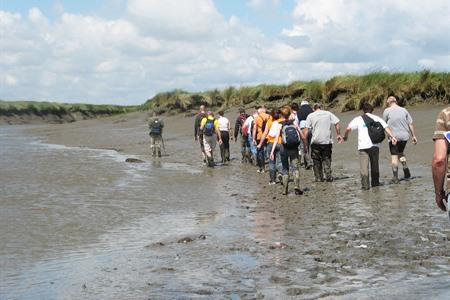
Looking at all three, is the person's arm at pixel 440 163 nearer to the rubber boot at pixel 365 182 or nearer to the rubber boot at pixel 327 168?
the rubber boot at pixel 365 182

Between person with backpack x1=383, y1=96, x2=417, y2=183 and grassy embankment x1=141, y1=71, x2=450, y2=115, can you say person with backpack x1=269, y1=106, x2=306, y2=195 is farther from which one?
grassy embankment x1=141, y1=71, x2=450, y2=115

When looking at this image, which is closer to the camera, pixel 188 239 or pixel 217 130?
pixel 188 239

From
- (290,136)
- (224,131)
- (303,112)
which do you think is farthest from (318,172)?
(224,131)

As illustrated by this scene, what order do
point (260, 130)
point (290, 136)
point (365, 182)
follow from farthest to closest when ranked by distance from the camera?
point (260, 130)
point (365, 182)
point (290, 136)

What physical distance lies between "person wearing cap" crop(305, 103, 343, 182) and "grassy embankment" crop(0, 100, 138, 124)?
205 feet

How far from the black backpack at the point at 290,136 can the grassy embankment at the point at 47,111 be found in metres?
64.0

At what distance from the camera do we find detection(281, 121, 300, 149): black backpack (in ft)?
44.4

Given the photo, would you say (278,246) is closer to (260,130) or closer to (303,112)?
(260,130)

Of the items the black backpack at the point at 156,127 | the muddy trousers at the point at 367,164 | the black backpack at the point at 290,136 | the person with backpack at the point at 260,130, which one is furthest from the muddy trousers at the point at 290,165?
the black backpack at the point at 156,127

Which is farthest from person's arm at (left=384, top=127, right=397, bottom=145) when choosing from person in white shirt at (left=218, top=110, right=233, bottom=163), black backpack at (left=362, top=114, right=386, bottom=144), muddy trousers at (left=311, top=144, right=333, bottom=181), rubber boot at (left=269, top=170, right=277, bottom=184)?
person in white shirt at (left=218, top=110, right=233, bottom=163)

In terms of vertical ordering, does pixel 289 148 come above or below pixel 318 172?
above

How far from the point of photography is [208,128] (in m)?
20.4

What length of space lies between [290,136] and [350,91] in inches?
680

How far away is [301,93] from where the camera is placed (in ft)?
112
